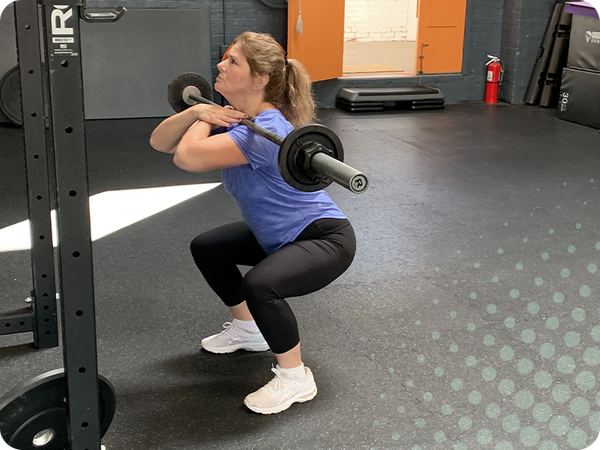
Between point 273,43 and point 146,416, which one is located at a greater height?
point 273,43

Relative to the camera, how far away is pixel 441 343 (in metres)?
2.47

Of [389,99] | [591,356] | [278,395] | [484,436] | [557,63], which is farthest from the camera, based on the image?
[557,63]

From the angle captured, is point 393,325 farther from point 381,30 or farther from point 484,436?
point 381,30

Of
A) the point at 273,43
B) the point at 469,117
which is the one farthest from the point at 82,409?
the point at 469,117

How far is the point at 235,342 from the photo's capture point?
2410 mm

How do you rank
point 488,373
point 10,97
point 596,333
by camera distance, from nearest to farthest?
point 488,373 → point 596,333 → point 10,97

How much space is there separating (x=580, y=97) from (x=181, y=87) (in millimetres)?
5048

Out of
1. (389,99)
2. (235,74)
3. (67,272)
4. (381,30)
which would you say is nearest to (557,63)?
(389,99)

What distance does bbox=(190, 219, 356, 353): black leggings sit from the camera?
1971mm

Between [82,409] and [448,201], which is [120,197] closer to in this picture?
[448,201]

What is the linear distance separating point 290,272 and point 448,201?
92.9 inches

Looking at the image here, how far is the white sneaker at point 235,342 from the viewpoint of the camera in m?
2.40

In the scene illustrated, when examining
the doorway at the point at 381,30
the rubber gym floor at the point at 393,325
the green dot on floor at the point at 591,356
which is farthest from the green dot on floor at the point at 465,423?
the doorway at the point at 381,30

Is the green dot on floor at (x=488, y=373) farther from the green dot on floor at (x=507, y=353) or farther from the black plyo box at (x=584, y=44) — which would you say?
the black plyo box at (x=584, y=44)
